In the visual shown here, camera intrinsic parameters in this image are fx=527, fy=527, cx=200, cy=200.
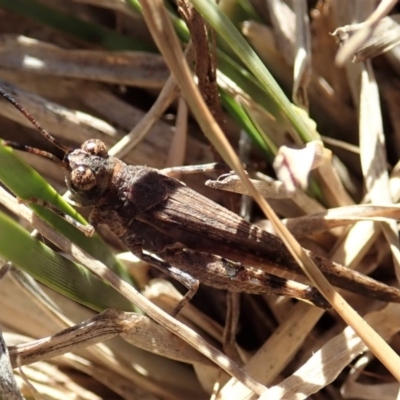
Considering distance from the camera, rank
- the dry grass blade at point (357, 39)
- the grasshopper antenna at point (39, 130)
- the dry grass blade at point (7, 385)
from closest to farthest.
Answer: the dry grass blade at point (357, 39), the dry grass blade at point (7, 385), the grasshopper antenna at point (39, 130)

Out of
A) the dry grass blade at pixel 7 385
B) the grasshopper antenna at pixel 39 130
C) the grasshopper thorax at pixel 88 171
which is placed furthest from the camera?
the grasshopper thorax at pixel 88 171

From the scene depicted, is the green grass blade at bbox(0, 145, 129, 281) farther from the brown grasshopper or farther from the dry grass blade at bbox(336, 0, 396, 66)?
the dry grass blade at bbox(336, 0, 396, 66)

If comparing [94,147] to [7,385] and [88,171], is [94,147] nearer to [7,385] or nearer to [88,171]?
[88,171]

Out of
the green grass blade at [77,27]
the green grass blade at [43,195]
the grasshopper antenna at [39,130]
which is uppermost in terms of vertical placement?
the green grass blade at [77,27]

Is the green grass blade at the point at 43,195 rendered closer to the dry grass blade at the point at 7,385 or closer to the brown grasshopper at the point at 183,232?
the brown grasshopper at the point at 183,232

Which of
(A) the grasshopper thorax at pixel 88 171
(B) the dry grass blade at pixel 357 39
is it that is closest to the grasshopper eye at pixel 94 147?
(A) the grasshopper thorax at pixel 88 171

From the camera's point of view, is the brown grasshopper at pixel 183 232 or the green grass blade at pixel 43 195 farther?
the brown grasshopper at pixel 183 232

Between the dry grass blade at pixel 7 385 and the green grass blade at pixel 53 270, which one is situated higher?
the green grass blade at pixel 53 270

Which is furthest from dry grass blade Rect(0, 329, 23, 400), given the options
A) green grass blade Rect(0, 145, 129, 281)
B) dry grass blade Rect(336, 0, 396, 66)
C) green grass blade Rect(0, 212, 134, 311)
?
dry grass blade Rect(336, 0, 396, 66)
